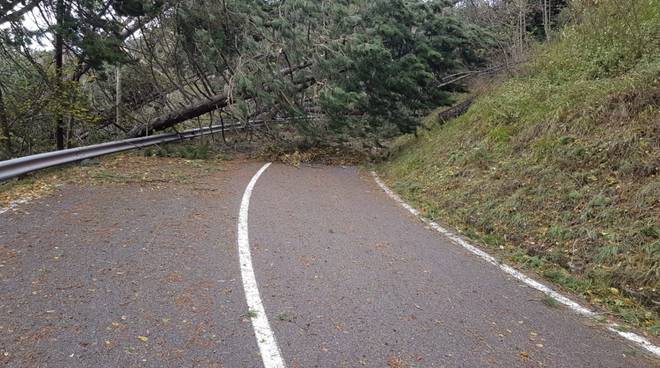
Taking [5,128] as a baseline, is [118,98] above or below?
above

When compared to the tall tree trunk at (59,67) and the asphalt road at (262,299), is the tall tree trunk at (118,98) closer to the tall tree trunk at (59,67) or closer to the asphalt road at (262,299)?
the tall tree trunk at (59,67)

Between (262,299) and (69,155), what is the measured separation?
7.70 metres

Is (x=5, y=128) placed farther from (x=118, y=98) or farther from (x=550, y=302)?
(x=550, y=302)

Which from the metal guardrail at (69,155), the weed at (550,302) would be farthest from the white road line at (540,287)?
the metal guardrail at (69,155)

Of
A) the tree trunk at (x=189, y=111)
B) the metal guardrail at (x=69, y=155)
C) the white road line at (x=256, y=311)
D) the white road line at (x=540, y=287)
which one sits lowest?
the white road line at (x=540, y=287)

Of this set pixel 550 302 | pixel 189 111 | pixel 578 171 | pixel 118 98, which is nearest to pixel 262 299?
pixel 550 302

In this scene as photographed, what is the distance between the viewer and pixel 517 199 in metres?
7.97

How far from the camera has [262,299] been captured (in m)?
4.62

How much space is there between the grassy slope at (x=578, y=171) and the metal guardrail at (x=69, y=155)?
7.25m

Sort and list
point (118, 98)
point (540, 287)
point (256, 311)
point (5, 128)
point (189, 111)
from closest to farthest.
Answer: point (256, 311) → point (540, 287) → point (5, 128) → point (189, 111) → point (118, 98)

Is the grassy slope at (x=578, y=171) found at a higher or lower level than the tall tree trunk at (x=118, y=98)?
lower

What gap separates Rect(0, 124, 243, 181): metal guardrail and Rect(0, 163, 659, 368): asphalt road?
35.4 inches

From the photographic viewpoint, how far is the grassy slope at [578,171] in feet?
18.9

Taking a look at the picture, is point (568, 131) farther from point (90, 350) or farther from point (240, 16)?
point (240, 16)
